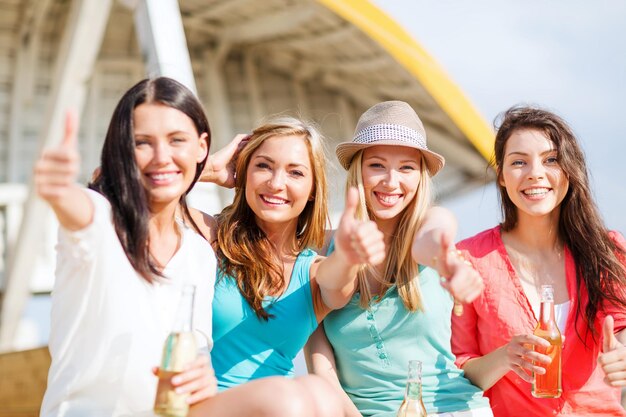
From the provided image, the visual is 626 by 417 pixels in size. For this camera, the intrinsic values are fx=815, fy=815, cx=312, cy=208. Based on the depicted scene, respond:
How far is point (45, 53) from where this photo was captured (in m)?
8.99

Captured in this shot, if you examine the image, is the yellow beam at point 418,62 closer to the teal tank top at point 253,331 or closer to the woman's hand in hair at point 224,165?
the woman's hand in hair at point 224,165

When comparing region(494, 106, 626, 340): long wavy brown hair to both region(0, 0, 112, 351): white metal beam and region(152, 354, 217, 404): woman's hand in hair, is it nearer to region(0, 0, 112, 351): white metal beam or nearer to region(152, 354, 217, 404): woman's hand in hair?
region(152, 354, 217, 404): woman's hand in hair

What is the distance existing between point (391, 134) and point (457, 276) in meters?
0.84

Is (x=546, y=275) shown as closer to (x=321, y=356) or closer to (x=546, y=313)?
(x=546, y=313)

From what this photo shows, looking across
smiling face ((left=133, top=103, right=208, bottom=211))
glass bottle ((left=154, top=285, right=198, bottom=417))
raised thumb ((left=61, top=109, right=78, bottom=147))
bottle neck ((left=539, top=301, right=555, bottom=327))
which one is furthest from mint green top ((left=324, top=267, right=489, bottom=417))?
raised thumb ((left=61, top=109, right=78, bottom=147))

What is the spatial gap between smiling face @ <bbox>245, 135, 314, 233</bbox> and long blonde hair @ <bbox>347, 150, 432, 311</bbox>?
0.75ft

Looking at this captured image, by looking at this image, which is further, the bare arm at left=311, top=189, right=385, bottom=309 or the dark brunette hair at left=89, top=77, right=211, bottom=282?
the dark brunette hair at left=89, top=77, right=211, bottom=282

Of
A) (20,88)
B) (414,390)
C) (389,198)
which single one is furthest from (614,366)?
(20,88)

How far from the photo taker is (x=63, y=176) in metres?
1.62

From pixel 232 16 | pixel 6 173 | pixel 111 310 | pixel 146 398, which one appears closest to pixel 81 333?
pixel 111 310

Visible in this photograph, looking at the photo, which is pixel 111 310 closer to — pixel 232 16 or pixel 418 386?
pixel 418 386

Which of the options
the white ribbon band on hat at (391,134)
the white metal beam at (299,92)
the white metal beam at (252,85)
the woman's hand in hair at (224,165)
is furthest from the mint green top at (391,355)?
the white metal beam at (299,92)

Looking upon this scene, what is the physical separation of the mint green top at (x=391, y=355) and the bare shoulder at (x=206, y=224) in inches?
17.6

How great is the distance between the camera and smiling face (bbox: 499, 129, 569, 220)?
266 cm
